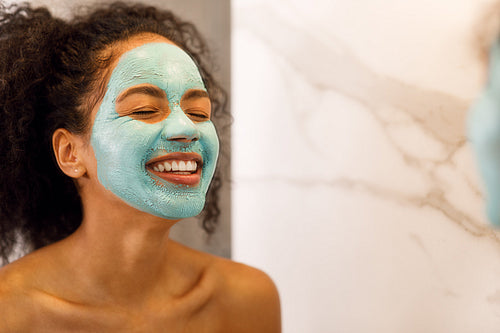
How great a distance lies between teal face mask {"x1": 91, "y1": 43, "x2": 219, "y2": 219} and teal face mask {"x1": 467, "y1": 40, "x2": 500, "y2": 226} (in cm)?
60

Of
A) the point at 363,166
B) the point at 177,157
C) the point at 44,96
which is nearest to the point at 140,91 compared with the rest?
the point at 177,157

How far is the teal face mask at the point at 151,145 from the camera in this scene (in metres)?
1.14

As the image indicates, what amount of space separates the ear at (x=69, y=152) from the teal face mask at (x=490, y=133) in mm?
810

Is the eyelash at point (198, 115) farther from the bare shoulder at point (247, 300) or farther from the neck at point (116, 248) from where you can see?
the bare shoulder at point (247, 300)

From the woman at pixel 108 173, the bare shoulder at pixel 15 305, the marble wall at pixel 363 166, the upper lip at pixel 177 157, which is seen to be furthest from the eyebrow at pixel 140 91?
the marble wall at pixel 363 166

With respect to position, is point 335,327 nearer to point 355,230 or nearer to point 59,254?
point 355,230

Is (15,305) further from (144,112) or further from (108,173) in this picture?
(144,112)

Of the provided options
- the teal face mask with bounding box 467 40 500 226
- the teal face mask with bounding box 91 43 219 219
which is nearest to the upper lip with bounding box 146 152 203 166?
the teal face mask with bounding box 91 43 219 219

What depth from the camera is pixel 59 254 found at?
1.27 metres

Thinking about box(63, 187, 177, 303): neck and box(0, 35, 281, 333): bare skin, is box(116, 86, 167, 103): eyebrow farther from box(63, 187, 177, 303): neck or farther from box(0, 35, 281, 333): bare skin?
box(63, 187, 177, 303): neck

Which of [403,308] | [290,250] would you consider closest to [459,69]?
[403,308]

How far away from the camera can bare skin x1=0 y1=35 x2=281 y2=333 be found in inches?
47.3

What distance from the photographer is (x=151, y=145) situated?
44.8 inches

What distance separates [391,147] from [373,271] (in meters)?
0.32
